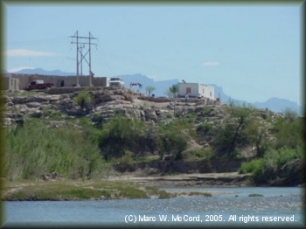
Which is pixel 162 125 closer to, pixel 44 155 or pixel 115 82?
pixel 115 82

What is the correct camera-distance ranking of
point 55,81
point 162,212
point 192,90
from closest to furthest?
point 162,212, point 55,81, point 192,90

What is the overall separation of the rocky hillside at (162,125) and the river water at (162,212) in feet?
127

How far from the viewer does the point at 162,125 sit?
125 metres

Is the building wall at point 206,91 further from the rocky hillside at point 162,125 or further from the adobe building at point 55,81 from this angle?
the adobe building at point 55,81

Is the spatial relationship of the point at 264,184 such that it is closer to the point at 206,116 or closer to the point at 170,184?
the point at 170,184

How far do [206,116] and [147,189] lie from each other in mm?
61193

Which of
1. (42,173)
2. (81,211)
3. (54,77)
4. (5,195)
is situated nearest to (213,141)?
(54,77)

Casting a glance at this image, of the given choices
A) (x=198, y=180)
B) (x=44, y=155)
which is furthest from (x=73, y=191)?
(x=198, y=180)

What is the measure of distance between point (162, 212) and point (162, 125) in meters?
76.4

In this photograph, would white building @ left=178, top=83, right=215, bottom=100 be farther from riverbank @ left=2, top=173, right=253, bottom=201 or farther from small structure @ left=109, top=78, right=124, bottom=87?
riverbank @ left=2, top=173, right=253, bottom=201

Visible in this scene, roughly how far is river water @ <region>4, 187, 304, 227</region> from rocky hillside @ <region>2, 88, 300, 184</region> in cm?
3863

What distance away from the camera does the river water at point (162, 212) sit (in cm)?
4159

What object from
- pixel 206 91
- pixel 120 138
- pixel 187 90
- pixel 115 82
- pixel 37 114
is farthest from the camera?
pixel 206 91

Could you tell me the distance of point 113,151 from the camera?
118 m
